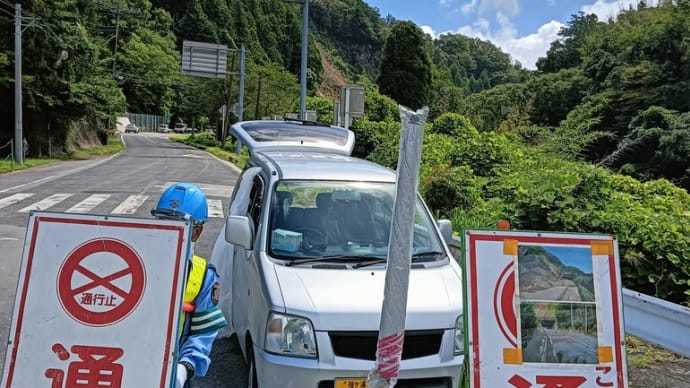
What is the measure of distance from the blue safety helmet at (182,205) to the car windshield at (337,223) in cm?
153

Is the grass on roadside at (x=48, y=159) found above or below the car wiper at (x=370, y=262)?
above

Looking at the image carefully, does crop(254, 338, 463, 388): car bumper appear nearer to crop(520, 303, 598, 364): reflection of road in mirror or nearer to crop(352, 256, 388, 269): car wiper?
crop(352, 256, 388, 269): car wiper

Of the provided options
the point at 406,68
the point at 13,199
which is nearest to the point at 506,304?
the point at 13,199

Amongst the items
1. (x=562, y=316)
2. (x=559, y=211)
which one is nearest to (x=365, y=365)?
(x=562, y=316)

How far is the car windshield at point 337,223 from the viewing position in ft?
14.2

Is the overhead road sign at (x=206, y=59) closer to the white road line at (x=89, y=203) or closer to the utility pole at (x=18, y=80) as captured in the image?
the utility pole at (x=18, y=80)

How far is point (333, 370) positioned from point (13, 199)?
13814 millimetres

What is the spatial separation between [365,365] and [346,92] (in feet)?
30.7

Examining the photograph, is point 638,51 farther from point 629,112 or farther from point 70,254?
point 70,254

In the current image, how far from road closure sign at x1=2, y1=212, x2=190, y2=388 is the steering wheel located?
197cm

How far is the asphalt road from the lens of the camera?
5.16 meters

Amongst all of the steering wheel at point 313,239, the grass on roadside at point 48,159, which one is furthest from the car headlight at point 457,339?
the grass on roadside at point 48,159

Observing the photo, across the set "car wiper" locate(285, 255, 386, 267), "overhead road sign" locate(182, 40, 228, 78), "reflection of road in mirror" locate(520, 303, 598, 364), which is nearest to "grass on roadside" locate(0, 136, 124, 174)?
"overhead road sign" locate(182, 40, 228, 78)

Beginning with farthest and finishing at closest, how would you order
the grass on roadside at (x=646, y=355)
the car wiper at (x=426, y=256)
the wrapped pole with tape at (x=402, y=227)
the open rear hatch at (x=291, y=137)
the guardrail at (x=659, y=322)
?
1. the open rear hatch at (x=291, y=137)
2. the grass on roadside at (x=646, y=355)
3. the car wiper at (x=426, y=256)
4. the guardrail at (x=659, y=322)
5. the wrapped pole with tape at (x=402, y=227)
